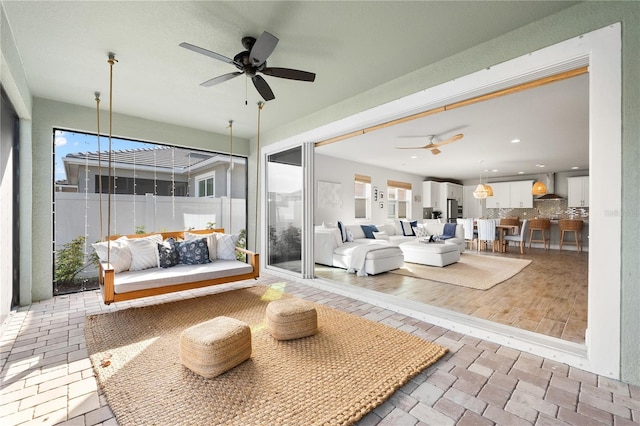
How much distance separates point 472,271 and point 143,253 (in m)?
5.46

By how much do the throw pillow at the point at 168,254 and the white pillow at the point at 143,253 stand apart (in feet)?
0.21

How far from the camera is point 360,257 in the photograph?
203 inches

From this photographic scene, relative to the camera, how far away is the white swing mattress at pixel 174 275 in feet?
9.59

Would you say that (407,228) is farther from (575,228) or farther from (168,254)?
(168,254)

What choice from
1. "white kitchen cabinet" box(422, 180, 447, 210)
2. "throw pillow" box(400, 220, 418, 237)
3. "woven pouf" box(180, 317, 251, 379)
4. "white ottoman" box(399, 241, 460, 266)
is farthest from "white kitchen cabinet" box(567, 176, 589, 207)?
"woven pouf" box(180, 317, 251, 379)

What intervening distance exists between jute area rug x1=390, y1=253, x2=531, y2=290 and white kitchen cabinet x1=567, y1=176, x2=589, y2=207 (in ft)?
14.4

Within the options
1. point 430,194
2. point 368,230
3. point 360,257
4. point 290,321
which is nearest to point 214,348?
point 290,321

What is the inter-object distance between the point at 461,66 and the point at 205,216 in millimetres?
4833

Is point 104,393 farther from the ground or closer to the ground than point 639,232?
closer to the ground

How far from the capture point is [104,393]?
181 centimetres

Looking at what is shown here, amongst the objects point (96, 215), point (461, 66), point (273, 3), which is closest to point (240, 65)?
point (273, 3)

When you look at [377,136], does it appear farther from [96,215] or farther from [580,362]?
[96,215]

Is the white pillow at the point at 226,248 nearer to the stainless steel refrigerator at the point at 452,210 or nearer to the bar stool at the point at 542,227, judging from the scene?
the bar stool at the point at 542,227

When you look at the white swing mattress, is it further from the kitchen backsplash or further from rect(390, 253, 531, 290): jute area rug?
the kitchen backsplash
